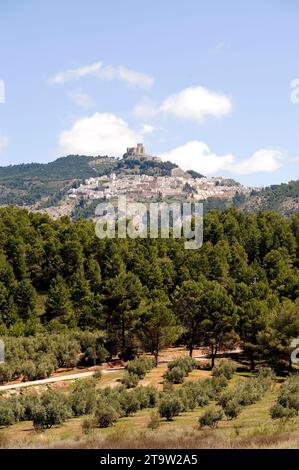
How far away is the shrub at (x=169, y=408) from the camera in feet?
98.9

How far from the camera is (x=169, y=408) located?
30.1m

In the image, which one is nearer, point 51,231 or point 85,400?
point 85,400

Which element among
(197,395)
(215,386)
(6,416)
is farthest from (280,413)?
(6,416)

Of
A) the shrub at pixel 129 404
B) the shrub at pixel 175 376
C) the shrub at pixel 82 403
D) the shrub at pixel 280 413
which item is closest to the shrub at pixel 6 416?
the shrub at pixel 82 403

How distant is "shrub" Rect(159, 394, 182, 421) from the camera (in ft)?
98.9

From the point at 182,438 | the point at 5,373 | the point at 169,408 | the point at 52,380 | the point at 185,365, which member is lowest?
the point at 52,380

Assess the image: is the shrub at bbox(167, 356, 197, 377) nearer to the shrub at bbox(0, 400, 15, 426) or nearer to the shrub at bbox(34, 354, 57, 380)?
the shrub at bbox(34, 354, 57, 380)

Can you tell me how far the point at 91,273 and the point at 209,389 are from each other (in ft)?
172

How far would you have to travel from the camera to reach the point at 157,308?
55.5 m

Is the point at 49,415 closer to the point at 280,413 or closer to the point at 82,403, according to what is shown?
the point at 82,403

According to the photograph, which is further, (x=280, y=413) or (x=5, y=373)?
(x=5, y=373)
